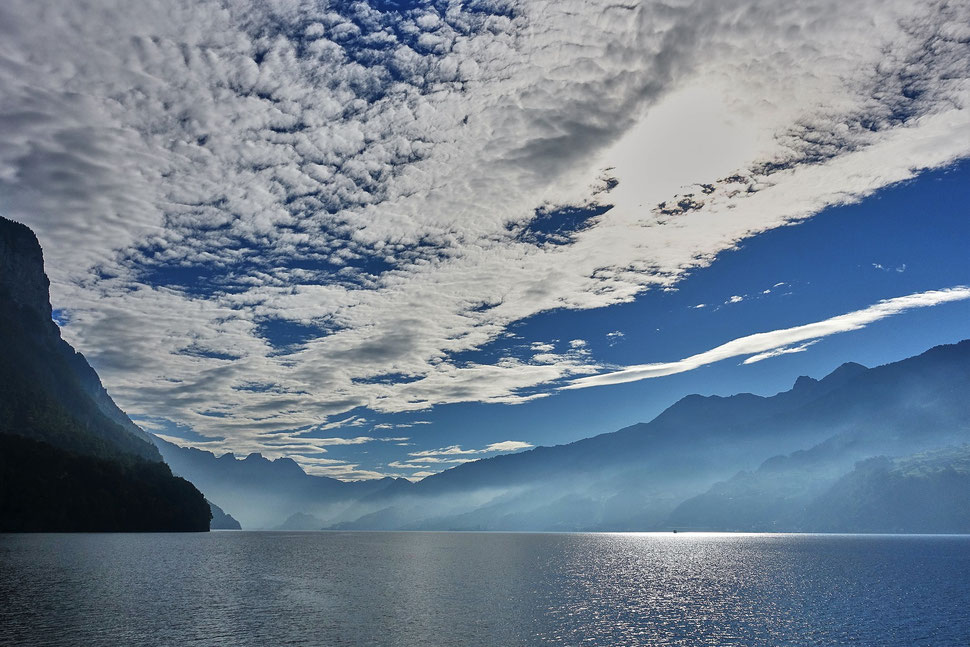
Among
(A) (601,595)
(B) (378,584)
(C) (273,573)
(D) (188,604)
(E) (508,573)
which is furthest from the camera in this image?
(E) (508,573)

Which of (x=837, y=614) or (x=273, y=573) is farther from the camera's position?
(x=273, y=573)

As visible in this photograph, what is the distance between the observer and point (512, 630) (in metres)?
81.1

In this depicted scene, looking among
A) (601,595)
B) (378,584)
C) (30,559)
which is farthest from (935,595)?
(30,559)

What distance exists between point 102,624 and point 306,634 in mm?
25678

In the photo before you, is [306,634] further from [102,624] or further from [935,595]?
[935,595]

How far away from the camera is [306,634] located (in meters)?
74.9

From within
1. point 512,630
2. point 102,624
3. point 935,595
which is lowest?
point 935,595

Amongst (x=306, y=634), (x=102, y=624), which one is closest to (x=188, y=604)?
(x=102, y=624)

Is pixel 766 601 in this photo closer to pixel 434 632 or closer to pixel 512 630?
pixel 512 630

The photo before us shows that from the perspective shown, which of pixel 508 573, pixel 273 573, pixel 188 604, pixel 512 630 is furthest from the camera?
pixel 508 573

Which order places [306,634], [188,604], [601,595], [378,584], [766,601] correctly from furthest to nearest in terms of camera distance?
[378,584], [601,595], [766,601], [188,604], [306,634]

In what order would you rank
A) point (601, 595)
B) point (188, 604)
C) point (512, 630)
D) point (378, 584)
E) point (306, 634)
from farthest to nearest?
point (378, 584) → point (601, 595) → point (188, 604) → point (512, 630) → point (306, 634)

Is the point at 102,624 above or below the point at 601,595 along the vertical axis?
above

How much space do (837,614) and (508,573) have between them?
93.7m
